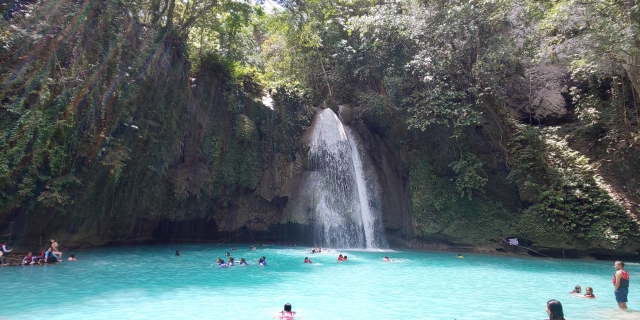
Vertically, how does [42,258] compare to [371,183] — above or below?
below

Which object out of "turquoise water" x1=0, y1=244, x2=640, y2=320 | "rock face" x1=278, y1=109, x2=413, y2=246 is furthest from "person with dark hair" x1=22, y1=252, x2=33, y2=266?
"rock face" x1=278, y1=109, x2=413, y2=246

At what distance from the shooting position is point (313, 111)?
71.8 feet

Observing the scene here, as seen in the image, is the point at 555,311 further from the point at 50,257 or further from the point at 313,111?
the point at 313,111

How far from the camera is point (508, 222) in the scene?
61.2 ft

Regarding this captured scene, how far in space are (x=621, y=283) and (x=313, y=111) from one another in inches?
633

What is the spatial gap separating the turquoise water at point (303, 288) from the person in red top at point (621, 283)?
0.27 metres

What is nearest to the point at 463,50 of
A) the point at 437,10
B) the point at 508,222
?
the point at 437,10

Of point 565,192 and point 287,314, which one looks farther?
point 565,192

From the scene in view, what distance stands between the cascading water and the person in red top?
1204cm

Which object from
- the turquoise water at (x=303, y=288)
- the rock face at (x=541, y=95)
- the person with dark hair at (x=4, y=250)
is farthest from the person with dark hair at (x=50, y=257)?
the rock face at (x=541, y=95)

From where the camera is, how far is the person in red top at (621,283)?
8.07 m

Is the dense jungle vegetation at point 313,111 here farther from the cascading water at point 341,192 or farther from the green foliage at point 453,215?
the cascading water at point 341,192

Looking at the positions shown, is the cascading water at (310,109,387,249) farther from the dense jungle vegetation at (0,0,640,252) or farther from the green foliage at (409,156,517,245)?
the green foliage at (409,156,517,245)

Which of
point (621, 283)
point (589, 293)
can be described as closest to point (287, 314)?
point (621, 283)
